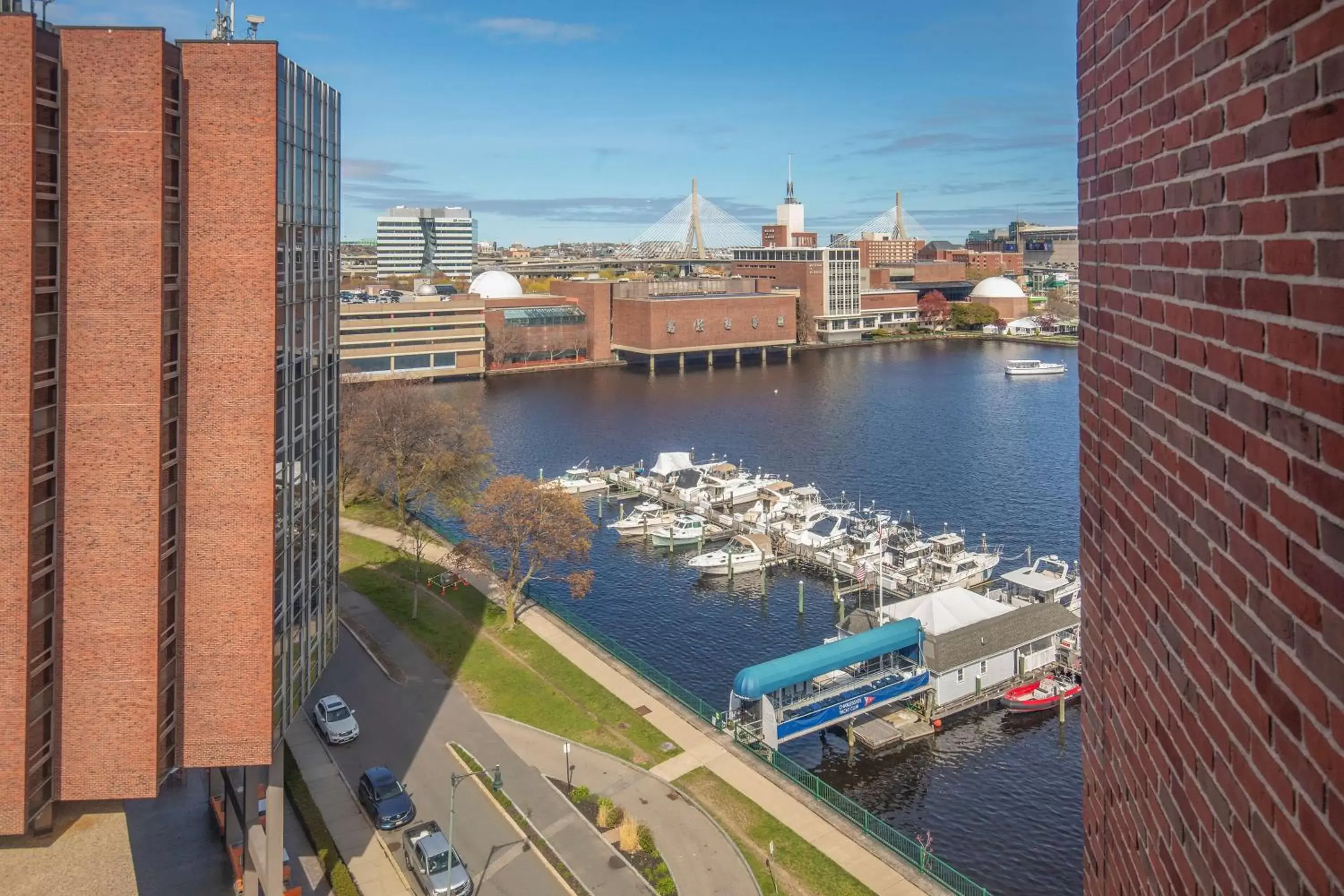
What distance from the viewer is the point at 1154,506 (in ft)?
9.21

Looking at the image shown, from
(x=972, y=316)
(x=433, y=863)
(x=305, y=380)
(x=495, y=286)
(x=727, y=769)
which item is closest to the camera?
(x=305, y=380)

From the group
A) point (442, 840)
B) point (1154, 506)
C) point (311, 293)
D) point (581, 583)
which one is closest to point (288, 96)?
point (311, 293)

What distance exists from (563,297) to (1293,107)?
8311 centimetres

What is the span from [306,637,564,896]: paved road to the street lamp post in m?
0.13

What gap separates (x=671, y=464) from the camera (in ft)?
145

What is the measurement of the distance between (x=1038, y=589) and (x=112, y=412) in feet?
77.2

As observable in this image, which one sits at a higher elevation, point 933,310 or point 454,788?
point 933,310

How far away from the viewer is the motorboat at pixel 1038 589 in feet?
92.7

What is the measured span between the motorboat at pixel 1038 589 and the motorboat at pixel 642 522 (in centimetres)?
1164

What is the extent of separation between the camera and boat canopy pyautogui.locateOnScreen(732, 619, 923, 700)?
21297 millimetres

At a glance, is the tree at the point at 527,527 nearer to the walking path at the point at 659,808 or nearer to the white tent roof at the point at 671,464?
the walking path at the point at 659,808

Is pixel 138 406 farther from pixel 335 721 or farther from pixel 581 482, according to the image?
pixel 581 482

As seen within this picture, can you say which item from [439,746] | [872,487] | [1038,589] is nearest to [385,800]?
[439,746]

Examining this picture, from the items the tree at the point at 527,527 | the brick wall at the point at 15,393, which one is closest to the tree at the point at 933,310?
the tree at the point at 527,527
